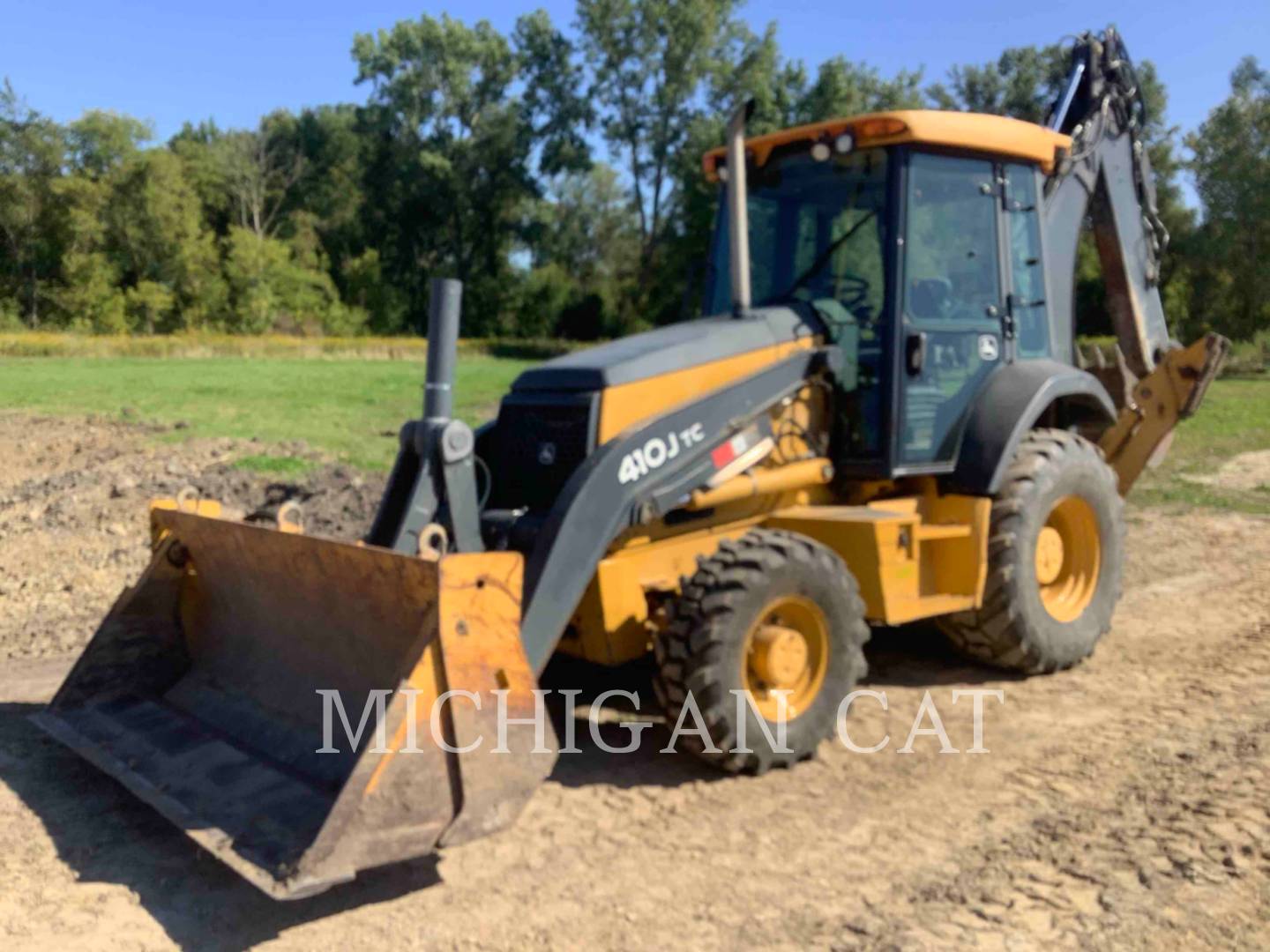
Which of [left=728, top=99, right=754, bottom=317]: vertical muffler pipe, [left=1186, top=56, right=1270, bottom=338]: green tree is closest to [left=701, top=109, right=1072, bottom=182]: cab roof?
[left=728, top=99, right=754, bottom=317]: vertical muffler pipe

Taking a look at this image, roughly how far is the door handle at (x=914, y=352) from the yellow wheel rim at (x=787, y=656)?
57.0 inches

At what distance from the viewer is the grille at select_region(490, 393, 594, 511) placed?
5027 mm

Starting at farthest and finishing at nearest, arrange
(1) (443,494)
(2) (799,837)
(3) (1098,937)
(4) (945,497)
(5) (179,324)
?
(5) (179,324), (4) (945,497), (1) (443,494), (2) (799,837), (3) (1098,937)

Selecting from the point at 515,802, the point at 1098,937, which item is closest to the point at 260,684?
the point at 515,802

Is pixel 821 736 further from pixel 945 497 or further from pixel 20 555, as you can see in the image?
pixel 20 555

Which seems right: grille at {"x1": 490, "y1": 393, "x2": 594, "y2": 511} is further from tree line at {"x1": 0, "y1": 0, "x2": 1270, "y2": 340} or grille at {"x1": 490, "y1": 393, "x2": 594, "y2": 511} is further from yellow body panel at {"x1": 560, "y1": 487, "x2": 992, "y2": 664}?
tree line at {"x1": 0, "y1": 0, "x2": 1270, "y2": 340}

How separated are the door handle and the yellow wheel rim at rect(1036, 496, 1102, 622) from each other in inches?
51.2

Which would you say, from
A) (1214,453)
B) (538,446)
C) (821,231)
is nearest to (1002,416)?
(821,231)

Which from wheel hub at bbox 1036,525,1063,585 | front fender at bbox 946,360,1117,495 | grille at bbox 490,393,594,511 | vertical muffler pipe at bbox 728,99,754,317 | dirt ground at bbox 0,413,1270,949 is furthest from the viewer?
wheel hub at bbox 1036,525,1063,585

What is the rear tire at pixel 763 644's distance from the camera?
4566 mm

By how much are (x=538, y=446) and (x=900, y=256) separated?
1.98 metres

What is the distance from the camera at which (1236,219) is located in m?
38.9

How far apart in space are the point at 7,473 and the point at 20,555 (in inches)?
161

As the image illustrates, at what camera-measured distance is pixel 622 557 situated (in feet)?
16.1
